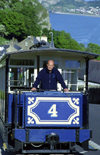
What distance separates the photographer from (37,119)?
11656mm

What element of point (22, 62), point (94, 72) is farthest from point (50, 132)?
point (94, 72)

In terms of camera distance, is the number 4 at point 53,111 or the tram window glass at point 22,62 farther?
the tram window glass at point 22,62

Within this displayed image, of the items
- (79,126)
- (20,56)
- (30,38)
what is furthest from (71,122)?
(30,38)

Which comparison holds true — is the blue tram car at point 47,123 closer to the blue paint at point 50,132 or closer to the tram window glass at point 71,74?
the blue paint at point 50,132

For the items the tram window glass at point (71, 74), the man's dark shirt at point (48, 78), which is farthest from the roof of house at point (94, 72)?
the man's dark shirt at point (48, 78)

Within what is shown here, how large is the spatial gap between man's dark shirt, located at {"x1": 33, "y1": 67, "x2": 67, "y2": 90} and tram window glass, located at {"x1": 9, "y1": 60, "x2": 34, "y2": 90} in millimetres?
2347

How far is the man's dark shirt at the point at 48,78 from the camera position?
1252cm

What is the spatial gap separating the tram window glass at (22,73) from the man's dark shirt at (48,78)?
235 cm

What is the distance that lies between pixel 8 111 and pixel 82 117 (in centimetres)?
197

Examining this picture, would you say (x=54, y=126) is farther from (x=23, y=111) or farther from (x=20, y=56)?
(x=20, y=56)

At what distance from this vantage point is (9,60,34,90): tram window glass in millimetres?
15109

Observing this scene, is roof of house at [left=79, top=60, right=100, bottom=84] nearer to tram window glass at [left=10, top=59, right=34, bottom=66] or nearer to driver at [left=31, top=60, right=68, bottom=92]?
tram window glass at [left=10, top=59, right=34, bottom=66]

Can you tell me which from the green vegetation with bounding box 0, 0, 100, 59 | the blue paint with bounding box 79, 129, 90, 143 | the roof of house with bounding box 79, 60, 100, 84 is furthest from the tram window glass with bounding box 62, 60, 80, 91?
the green vegetation with bounding box 0, 0, 100, 59

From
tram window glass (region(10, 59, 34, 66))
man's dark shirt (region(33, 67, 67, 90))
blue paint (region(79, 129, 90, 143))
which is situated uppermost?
tram window glass (region(10, 59, 34, 66))
